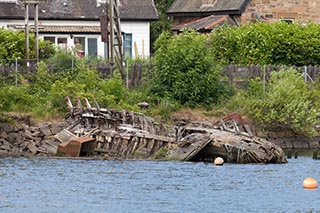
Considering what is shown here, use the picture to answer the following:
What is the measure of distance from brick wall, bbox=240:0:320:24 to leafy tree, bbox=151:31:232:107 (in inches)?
609

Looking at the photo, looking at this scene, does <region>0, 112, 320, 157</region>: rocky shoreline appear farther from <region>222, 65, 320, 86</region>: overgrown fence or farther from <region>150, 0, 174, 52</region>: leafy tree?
<region>150, 0, 174, 52</region>: leafy tree

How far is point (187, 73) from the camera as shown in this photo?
7612 cm

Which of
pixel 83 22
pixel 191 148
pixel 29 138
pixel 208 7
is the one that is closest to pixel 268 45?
pixel 208 7

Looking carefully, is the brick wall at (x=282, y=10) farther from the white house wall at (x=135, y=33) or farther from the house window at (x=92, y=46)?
the house window at (x=92, y=46)

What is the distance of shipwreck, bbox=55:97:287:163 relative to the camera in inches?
2564

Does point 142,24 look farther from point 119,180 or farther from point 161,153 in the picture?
point 119,180

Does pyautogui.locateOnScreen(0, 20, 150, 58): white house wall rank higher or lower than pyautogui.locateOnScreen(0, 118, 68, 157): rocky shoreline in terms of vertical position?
higher

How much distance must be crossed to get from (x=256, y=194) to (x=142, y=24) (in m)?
43.0

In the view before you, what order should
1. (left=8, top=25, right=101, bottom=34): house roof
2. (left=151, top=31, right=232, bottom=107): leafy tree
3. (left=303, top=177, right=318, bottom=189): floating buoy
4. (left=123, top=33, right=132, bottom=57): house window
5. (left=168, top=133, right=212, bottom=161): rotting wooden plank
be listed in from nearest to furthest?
(left=303, top=177, right=318, bottom=189): floating buoy < (left=168, top=133, right=212, bottom=161): rotting wooden plank < (left=151, top=31, right=232, bottom=107): leafy tree < (left=8, top=25, right=101, bottom=34): house roof < (left=123, top=33, right=132, bottom=57): house window

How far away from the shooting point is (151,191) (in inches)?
2143

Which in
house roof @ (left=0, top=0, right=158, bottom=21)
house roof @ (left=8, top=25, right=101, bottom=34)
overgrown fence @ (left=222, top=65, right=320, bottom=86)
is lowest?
overgrown fence @ (left=222, top=65, right=320, bottom=86)

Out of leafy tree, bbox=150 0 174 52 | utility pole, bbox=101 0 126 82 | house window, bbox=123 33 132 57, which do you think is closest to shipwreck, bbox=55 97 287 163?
utility pole, bbox=101 0 126 82

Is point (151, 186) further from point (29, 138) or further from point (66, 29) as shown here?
point (66, 29)

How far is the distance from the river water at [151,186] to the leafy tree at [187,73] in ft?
37.9
